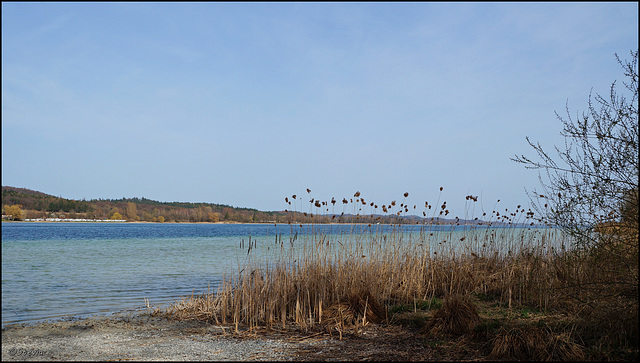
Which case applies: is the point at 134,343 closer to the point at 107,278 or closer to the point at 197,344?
the point at 197,344

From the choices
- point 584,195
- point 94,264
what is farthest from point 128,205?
point 584,195

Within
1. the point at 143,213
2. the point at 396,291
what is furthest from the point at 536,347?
the point at 143,213

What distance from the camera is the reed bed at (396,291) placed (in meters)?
4.84

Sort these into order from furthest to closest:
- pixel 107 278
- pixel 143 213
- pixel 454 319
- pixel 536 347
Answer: pixel 143 213 < pixel 107 278 < pixel 454 319 < pixel 536 347

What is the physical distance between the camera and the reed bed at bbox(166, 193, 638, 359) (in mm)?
4844

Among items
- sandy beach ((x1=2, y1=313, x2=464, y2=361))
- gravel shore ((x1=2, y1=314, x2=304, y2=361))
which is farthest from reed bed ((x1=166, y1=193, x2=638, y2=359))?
gravel shore ((x1=2, y1=314, x2=304, y2=361))

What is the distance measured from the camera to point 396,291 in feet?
25.3

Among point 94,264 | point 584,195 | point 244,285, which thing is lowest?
point 94,264

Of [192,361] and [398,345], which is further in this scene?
[398,345]

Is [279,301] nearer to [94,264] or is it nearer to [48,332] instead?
[48,332]

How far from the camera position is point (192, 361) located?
4.55 meters

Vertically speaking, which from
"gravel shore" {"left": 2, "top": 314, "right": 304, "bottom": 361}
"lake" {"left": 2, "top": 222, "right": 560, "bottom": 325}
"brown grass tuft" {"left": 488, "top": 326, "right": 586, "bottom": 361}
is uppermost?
"brown grass tuft" {"left": 488, "top": 326, "right": 586, "bottom": 361}

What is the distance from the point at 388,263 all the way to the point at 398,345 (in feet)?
9.48

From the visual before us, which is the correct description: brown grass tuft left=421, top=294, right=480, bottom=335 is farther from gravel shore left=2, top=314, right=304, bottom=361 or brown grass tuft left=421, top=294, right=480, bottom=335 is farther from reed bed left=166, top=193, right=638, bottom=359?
gravel shore left=2, top=314, right=304, bottom=361
